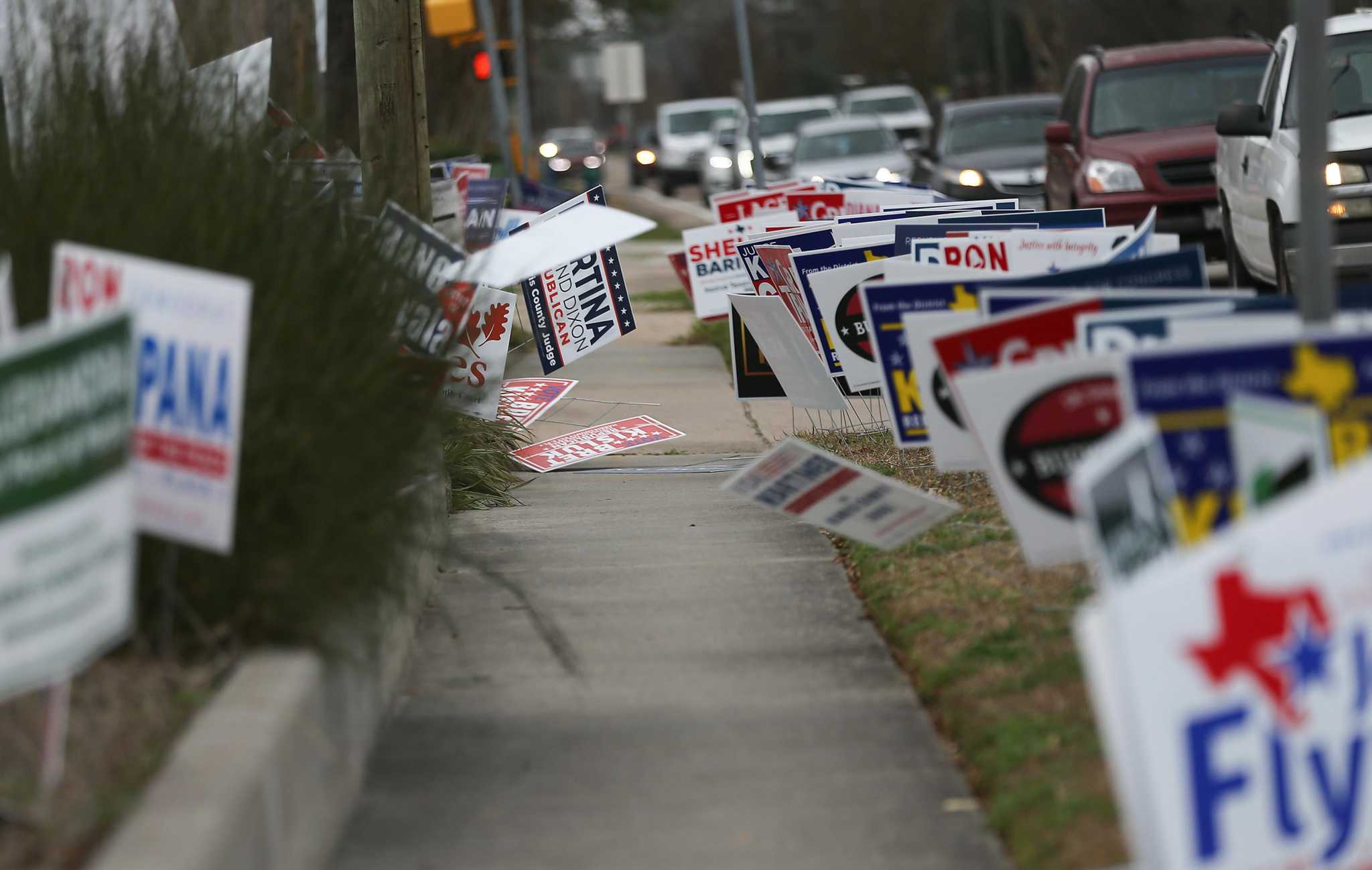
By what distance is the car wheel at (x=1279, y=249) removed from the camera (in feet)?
34.8

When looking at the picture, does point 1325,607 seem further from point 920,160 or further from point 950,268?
point 920,160

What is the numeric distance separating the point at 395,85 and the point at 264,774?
547 cm

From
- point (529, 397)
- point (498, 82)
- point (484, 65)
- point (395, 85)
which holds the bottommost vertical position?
point (529, 397)

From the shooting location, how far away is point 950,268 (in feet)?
20.8

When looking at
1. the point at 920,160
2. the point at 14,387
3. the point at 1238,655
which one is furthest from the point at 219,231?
the point at 920,160

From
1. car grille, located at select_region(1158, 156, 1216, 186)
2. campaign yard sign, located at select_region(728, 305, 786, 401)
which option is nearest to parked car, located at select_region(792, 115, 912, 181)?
car grille, located at select_region(1158, 156, 1216, 186)

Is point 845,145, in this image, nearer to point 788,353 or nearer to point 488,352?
point 488,352

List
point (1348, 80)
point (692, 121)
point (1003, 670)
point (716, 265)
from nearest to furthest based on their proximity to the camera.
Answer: point (1003, 670) < point (716, 265) < point (1348, 80) < point (692, 121)

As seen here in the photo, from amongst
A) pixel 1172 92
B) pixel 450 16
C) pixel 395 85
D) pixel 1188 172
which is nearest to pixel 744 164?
pixel 450 16

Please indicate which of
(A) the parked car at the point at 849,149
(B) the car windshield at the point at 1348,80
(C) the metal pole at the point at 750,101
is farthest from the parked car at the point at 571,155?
(B) the car windshield at the point at 1348,80

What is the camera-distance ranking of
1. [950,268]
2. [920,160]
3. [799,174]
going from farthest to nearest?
[799,174] → [920,160] → [950,268]

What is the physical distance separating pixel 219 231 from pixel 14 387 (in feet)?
5.80

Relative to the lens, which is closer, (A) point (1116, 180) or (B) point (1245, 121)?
(B) point (1245, 121)

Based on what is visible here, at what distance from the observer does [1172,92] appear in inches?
619
